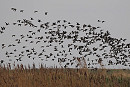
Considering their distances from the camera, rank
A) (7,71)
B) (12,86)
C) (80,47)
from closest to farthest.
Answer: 1. (12,86)
2. (7,71)
3. (80,47)

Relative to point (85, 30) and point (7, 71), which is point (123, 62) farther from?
point (7, 71)

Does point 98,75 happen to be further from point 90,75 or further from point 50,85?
point 50,85

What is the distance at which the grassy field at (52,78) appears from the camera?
337 inches

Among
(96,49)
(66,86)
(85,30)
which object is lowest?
(66,86)

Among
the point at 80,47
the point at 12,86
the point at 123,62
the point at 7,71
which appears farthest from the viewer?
the point at 123,62

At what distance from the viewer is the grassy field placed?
8555 millimetres

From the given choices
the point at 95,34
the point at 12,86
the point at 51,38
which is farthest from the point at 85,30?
the point at 12,86

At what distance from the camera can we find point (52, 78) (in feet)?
28.8

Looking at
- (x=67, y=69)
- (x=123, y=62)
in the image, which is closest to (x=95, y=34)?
(x=123, y=62)

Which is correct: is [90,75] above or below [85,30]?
below

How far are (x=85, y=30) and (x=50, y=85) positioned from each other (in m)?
9.13

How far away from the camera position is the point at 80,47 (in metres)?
17.2

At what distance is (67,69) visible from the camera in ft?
31.3

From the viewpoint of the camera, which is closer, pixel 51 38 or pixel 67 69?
pixel 67 69
